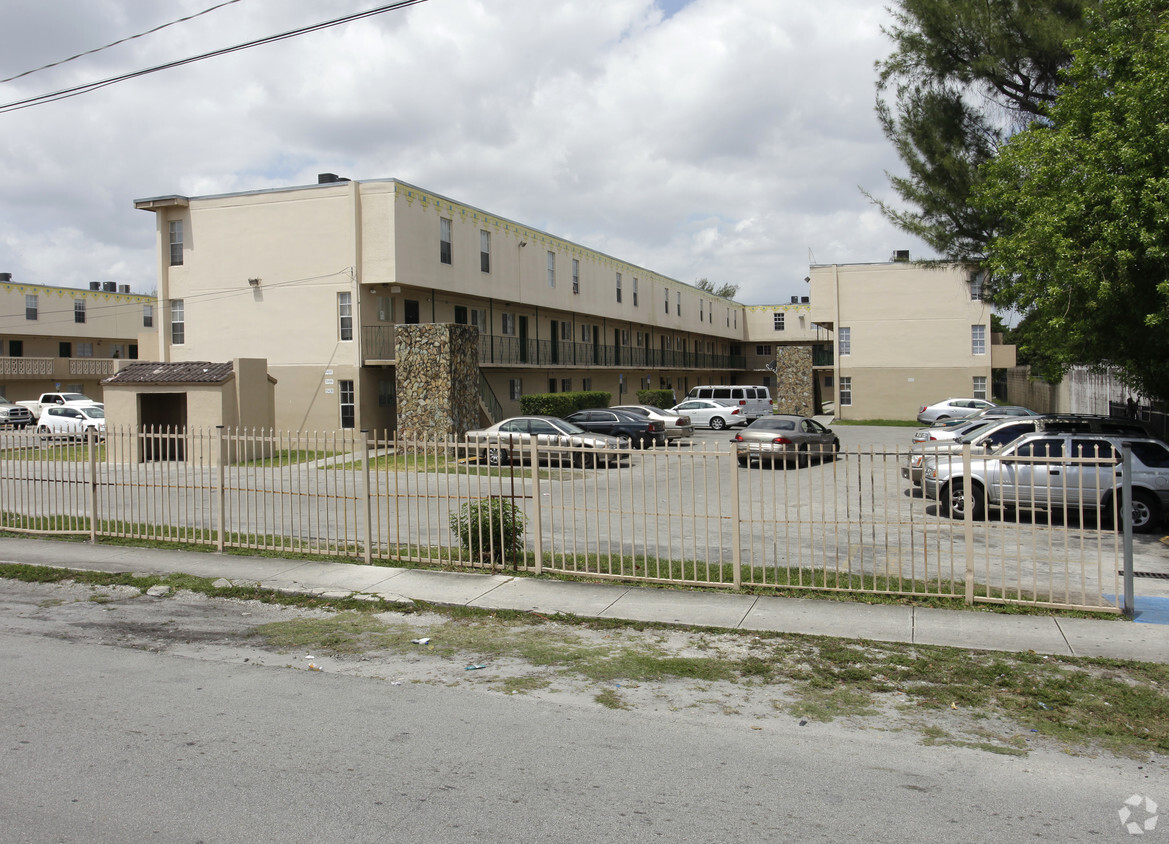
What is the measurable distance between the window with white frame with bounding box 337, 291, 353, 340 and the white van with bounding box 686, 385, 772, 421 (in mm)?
20340

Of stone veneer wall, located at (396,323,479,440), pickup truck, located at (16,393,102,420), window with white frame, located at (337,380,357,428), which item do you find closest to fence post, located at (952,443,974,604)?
stone veneer wall, located at (396,323,479,440)

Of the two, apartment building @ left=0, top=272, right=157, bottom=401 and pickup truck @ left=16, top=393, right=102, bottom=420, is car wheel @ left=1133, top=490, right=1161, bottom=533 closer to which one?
pickup truck @ left=16, top=393, right=102, bottom=420

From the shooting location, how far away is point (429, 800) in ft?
16.0

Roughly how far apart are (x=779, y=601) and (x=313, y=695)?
5.12m

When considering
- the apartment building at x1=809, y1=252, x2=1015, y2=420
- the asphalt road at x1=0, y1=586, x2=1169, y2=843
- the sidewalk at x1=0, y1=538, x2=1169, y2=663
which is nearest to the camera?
the asphalt road at x1=0, y1=586, x2=1169, y2=843

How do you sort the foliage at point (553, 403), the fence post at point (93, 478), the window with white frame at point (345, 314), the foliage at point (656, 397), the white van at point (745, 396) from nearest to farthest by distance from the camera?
the fence post at point (93, 478) → the window with white frame at point (345, 314) → the foliage at point (553, 403) → the white van at point (745, 396) → the foliage at point (656, 397)

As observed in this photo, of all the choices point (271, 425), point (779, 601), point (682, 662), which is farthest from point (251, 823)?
point (271, 425)

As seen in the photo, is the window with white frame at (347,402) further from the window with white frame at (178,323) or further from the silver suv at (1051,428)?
the silver suv at (1051,428)

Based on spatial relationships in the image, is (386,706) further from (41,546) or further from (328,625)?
(41,546)

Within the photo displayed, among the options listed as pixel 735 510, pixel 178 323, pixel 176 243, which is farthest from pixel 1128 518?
pixel 176 243

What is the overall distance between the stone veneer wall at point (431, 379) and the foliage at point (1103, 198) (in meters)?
17.4

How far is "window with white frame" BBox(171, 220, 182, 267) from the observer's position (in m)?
31.9

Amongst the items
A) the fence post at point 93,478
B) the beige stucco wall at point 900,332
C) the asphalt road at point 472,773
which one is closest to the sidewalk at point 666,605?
the fence post at point 93,478

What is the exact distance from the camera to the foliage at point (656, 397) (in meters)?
52.0
